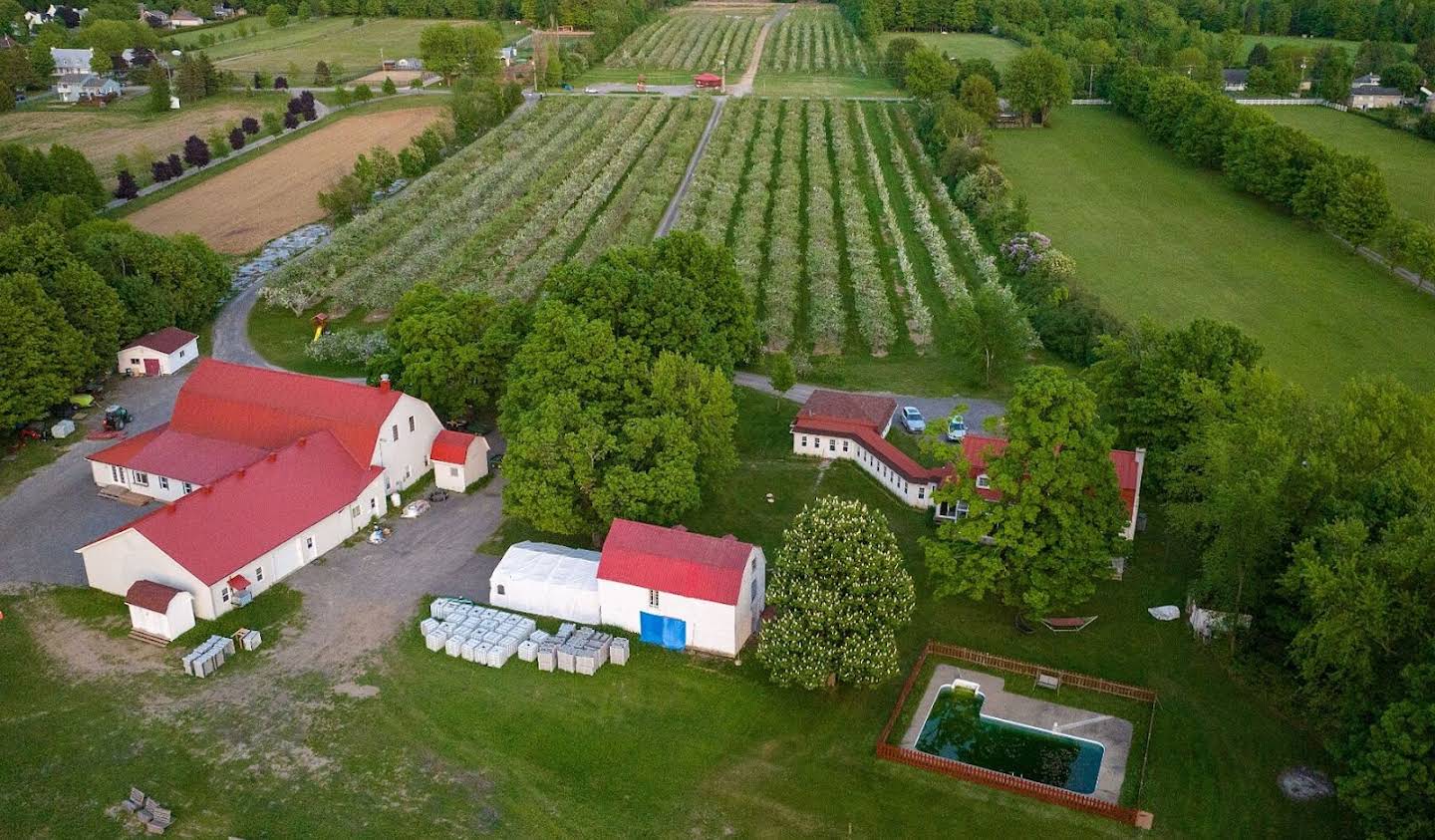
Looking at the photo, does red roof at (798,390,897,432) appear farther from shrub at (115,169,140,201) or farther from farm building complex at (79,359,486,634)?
shrub at (115,169,140,201)

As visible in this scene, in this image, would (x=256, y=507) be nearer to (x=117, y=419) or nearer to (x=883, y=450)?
(x=117, y=419)

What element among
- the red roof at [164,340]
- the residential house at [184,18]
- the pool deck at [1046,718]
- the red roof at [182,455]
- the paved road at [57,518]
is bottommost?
the pool deck at [1046,718]

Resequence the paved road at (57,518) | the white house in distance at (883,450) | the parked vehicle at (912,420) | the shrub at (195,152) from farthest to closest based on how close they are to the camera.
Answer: the shrub at (195,152), the parked vehicle at (912,420), the white house in distance at (883,450), the paved road at (57,518)

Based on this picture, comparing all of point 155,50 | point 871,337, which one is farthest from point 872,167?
point 155,50

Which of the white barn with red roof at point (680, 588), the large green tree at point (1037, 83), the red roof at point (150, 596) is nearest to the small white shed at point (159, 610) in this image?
the red roof at point (150, 596)

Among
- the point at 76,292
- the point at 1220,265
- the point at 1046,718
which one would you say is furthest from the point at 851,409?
the point at 76,292

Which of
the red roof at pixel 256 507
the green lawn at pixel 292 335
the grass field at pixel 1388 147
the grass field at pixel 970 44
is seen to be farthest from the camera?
the grass field at pixel 970 44

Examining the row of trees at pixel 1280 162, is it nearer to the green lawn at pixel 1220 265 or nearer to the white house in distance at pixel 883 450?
the green lawn at pixel 1220 265
